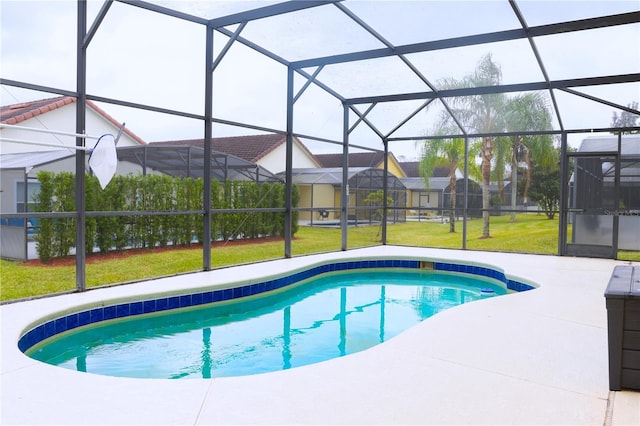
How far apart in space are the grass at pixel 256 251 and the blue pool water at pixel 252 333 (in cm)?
194

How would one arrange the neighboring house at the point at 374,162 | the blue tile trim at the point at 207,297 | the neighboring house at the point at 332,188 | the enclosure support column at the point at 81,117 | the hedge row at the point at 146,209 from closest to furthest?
the blue tile trim at the point at 207,297 → the enclosure support column at the point at 81,117 → the hedge row at the point at 146,209 → the neighboring house at the point at 332,188 → the neighboring house at the point at 374,162

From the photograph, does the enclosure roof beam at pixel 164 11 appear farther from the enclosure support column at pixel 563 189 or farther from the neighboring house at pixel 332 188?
the neighboring house at pixel 332 188

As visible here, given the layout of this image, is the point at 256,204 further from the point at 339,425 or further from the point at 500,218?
the point at 339,425

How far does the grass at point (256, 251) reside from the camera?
25.6 feet

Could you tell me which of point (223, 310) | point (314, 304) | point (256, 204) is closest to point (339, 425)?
point (223, 310)

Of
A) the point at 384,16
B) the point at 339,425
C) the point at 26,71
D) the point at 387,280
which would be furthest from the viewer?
the point at 387,280

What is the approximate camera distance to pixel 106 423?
234 centimetres

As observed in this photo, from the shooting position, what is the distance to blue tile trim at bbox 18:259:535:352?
4.39 m

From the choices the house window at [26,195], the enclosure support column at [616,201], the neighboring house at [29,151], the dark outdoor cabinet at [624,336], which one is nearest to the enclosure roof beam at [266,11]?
the neighboring house at [29,151]

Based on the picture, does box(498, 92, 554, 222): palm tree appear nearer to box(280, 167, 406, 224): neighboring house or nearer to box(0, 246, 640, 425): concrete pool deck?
box(280, 167, 406, 224): neighboring house

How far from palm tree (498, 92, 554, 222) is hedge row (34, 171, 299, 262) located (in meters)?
6.49

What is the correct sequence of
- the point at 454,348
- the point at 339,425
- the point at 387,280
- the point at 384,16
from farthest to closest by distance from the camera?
the point at 387,280, the point at 384,16, the point at 454,348, the point at 339,425

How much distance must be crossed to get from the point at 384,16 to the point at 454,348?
4.34m

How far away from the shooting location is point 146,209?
33.1 ft
